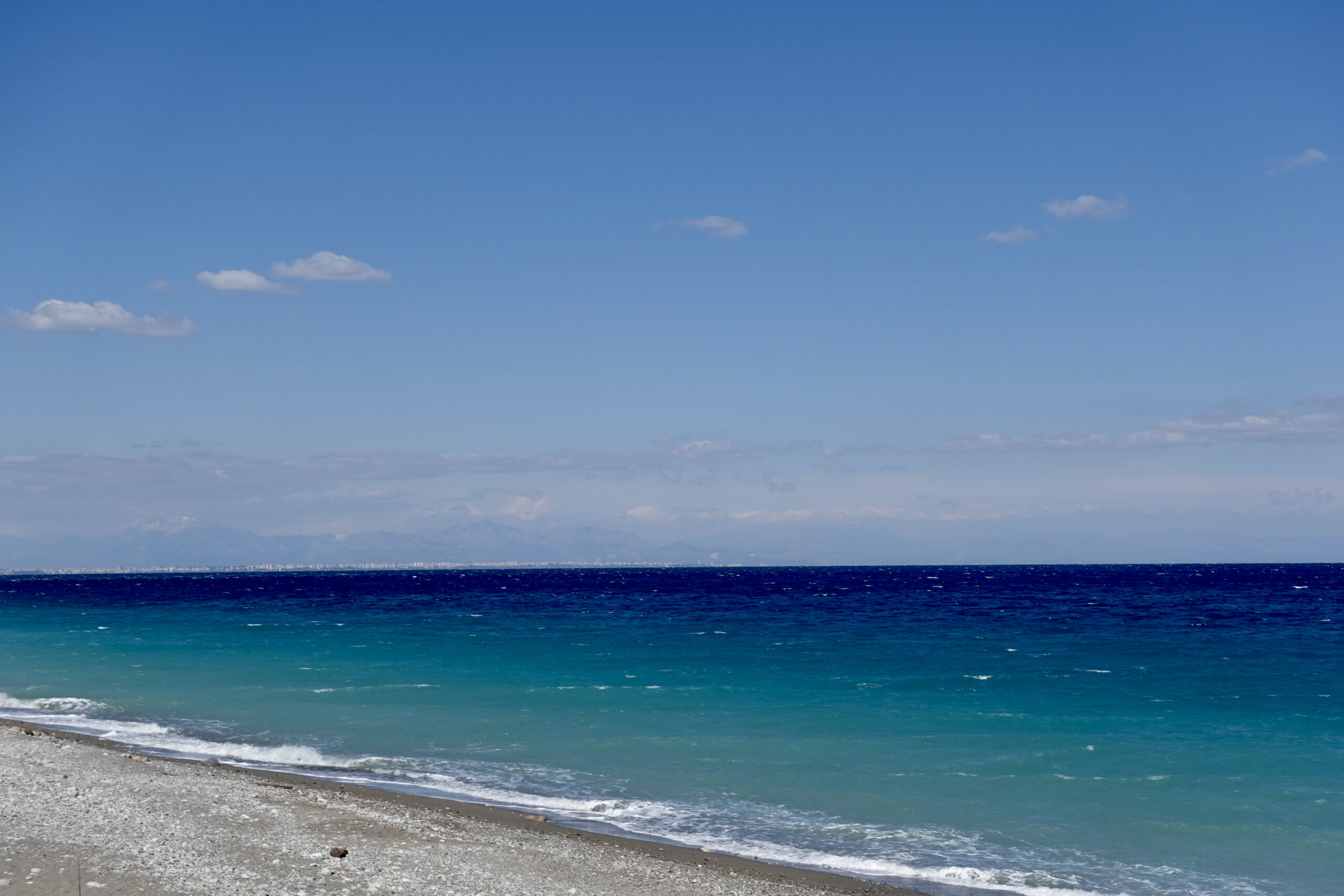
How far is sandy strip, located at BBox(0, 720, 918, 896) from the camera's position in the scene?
1277 centimetres

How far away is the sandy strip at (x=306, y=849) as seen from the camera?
1277 cm

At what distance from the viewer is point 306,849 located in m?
14.2

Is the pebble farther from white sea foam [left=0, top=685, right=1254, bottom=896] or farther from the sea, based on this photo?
the sea

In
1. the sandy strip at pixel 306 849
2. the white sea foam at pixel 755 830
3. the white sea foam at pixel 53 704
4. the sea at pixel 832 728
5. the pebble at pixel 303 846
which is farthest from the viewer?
the white sea foam at pixel 53 704

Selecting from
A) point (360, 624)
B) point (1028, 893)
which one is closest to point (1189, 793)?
point (1028, 893)

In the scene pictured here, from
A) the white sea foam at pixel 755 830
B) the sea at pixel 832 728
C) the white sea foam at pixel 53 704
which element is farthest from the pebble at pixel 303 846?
the white sea foam at pixel 53 704

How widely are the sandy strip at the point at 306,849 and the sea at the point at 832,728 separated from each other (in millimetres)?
1365

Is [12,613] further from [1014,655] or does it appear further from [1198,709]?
[1198,709]

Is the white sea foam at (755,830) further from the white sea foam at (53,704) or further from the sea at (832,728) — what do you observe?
the white sea foam at (53,704)

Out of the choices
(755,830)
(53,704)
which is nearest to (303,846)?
(755,830)

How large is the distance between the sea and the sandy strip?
53.7 inches

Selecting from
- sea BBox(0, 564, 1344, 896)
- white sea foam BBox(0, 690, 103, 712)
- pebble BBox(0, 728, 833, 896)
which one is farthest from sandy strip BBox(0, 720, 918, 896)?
white sea foam BBox(0, 690, 103, 712)

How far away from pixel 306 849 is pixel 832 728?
50.4 ft

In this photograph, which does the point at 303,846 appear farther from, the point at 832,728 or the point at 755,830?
the point at 832,728
